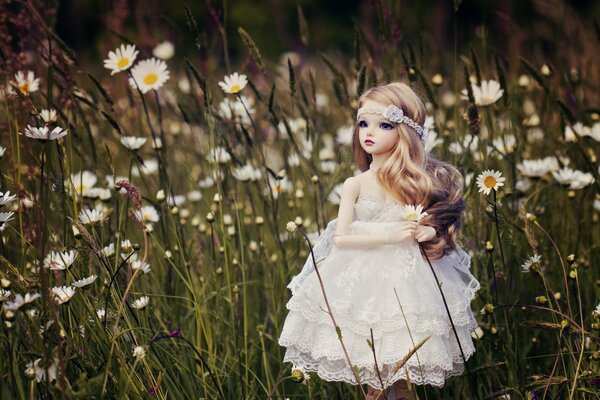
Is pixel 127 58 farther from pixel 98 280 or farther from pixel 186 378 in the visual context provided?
pixel 186 378

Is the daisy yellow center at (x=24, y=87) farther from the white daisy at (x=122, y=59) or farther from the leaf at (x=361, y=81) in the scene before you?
the leaf at (x=361, y=81)

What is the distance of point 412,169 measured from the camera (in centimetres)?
177

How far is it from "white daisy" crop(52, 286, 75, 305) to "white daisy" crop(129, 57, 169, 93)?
0.71 metres

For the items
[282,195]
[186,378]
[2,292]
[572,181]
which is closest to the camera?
[2,292]

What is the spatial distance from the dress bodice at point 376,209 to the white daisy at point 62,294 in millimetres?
Answer: 734

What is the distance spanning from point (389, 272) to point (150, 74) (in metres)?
1.03

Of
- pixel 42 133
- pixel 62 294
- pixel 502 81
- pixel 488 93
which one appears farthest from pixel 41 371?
pixel 488 93

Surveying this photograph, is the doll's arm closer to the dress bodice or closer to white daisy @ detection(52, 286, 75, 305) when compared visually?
the dress bodice

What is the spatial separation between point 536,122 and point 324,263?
1.51 metres

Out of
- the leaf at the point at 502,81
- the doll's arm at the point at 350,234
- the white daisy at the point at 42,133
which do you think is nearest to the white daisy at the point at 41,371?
the white daisy at the point at 42,133

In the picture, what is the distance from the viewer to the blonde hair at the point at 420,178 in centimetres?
174

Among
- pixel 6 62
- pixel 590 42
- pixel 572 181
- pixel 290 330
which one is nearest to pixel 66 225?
pixel 6 62

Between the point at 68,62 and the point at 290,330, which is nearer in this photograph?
the point at 290,330

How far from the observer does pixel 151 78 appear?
221cm
